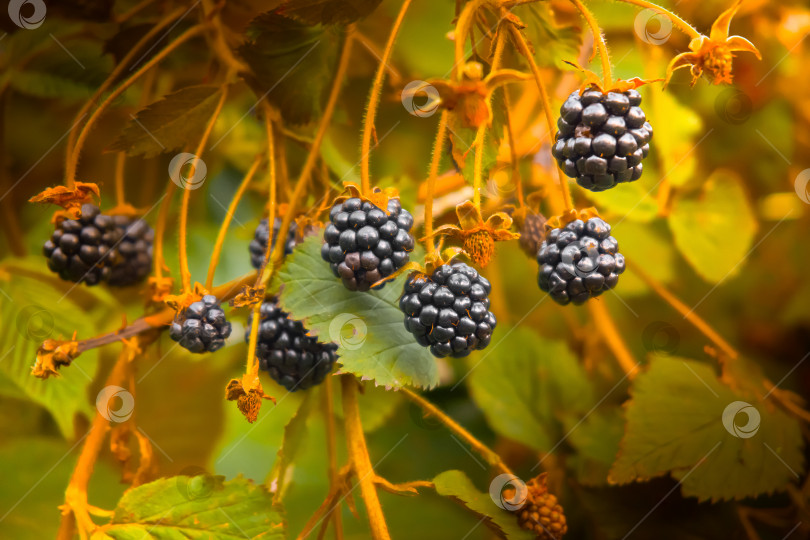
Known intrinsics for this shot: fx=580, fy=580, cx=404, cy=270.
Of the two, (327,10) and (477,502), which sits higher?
(327,10)

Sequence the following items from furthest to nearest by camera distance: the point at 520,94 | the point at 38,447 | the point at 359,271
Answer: the point at 520,94, the point at 38,447, the point at 359,271

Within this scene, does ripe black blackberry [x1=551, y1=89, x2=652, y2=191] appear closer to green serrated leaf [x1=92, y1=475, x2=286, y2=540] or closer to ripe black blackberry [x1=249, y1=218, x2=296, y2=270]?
ripe black blackberry [x1=249, y1=218, x2=296, y2=270]

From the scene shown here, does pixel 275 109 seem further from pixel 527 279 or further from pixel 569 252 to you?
pixel 527 279

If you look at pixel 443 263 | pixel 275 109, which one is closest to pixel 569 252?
pixel 443 263

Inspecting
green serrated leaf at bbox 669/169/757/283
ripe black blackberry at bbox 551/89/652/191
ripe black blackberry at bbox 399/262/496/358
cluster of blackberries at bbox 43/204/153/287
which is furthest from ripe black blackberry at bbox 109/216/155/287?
green serrated leaf at bbox 669/169/757/283

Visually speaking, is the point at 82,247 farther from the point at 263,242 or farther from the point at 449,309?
the point at 449,309

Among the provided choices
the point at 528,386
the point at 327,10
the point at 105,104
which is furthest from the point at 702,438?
the point at 105,104

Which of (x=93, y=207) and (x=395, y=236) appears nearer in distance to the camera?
(x=395, y=236)
